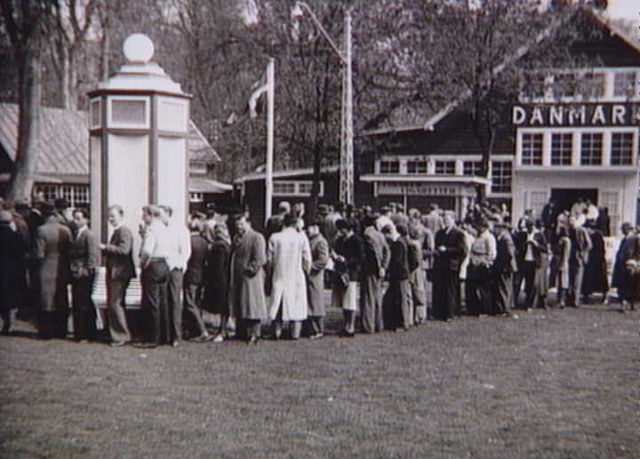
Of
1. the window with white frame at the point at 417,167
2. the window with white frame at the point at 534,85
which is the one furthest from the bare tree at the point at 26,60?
the window with white frame at the point at 417,167

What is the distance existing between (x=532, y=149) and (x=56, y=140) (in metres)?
20.2

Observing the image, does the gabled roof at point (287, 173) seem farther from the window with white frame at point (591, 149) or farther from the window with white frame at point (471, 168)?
the window with white frame at point (591, 149)

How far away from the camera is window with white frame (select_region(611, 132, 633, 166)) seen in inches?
1193

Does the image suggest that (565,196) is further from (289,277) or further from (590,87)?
(289,277)

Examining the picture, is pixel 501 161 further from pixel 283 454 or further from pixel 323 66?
pixel 283 454

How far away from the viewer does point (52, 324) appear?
36.2 feet

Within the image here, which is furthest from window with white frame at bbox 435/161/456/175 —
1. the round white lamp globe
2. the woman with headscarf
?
the round white lamp globe

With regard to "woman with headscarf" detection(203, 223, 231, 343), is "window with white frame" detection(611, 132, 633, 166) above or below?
above

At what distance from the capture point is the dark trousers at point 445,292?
44.9ft

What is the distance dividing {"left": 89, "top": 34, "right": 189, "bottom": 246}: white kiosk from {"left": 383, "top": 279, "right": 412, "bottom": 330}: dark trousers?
400 cm

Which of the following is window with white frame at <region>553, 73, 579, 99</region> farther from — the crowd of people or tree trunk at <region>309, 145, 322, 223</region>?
the crowd of people

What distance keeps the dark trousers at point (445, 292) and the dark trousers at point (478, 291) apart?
0.43 m

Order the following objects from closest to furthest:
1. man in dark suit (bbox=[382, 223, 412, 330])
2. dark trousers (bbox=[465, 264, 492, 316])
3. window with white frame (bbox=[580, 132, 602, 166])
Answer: man in dark suit (bbox=[382, 223, 412, 330])
dark trousers (bbox=[465, 264, 492, 316])
window with white frame (bbox=[580, 132, 602, 166])

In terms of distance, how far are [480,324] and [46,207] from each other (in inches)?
288
